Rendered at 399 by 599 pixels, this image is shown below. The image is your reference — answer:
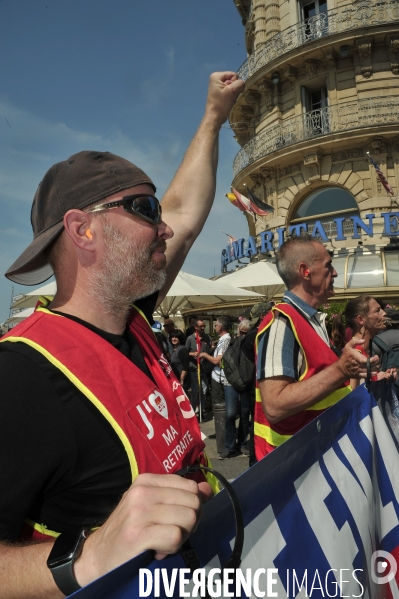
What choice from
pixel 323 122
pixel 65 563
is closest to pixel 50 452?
pixel 65 563

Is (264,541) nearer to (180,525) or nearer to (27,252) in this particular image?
(180,525)

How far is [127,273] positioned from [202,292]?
359 inches

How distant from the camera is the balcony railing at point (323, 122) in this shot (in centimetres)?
1644

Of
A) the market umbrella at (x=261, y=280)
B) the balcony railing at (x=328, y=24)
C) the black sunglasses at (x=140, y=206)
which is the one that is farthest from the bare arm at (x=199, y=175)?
the balcony railing at (x=328, y=24)

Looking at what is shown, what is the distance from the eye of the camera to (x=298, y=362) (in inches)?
99.7

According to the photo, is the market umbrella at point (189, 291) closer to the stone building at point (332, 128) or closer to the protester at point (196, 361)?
the protester at point (196, 361)

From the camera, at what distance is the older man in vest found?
7.31 ft

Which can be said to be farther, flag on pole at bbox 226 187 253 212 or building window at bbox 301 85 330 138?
building window at bbox 301 85 330 138

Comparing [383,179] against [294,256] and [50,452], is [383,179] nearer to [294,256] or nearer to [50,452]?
[294,256]

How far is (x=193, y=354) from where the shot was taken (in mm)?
9391

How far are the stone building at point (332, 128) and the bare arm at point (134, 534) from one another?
14597mm

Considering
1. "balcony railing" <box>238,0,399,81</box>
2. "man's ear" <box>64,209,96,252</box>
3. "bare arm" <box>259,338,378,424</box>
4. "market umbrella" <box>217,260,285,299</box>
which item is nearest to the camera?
"man's ear" <box>64,209,96,252</box>

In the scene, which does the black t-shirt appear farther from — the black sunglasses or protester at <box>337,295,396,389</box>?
protester at <box>337,295,396,389</box>

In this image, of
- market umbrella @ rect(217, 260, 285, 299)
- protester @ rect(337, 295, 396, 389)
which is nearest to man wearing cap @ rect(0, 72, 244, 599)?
protester @ rect(337, 295, 396, 389)
